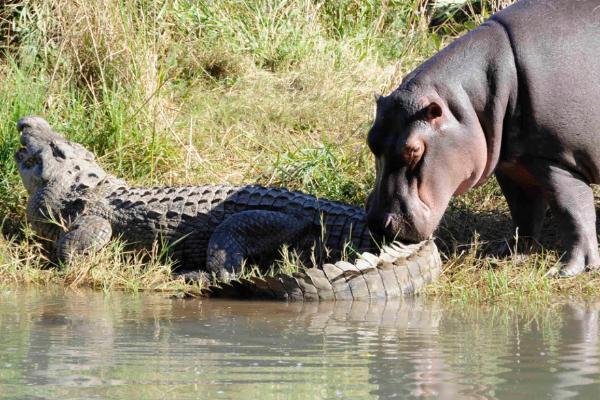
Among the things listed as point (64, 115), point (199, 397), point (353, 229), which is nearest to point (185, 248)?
point (353, 229)

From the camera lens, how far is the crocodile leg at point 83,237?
22.1 feet

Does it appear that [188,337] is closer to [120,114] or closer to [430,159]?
[430,159]

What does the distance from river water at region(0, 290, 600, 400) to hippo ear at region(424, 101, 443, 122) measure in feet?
3.25

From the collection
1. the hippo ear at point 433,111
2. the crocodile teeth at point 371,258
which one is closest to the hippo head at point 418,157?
the hippo ear at point 433,111

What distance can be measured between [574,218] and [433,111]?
3.19 feet

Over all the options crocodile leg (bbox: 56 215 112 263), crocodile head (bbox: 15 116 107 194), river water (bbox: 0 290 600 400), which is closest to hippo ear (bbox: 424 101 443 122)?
river water (bbox: 0 290 600 400)

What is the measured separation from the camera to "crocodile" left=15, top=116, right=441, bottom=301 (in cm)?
586

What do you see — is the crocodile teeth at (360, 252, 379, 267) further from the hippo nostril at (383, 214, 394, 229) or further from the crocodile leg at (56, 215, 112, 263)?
the crocodile leg at (56, 215, 112, 263)

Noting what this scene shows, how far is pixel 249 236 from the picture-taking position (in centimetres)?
655

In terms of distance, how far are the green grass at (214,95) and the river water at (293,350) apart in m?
1.01

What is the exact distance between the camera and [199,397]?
3.16 meters

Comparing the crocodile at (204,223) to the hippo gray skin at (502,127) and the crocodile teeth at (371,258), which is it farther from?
the hippo gray skin at (502,127)

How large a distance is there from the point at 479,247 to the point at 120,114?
9.26 ft

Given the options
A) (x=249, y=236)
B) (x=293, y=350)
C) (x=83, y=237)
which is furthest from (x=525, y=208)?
(x=293, y=350)
